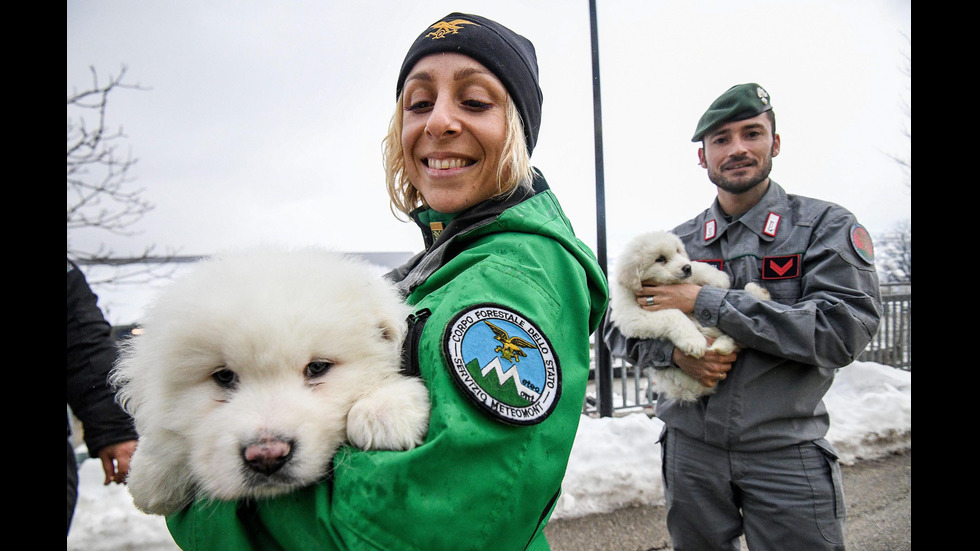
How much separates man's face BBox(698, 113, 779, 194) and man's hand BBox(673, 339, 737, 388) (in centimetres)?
105

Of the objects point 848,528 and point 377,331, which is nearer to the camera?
point 377,331

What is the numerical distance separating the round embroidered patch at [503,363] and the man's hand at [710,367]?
78.8 inches

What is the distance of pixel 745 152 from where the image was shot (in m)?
2.84

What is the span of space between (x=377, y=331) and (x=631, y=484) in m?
4.19

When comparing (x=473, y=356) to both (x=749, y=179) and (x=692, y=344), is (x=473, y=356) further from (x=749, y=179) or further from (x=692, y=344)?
(x=749, y=179)

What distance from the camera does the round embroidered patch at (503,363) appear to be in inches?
38.8

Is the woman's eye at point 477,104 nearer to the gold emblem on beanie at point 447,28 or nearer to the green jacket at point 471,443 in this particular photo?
the gold emblem on beanie at point 447,28

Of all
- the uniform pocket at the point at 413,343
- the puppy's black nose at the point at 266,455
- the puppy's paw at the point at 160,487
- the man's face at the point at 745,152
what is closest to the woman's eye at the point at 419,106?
the uniform pocket at the point at 413,343

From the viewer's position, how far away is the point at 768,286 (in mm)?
2803

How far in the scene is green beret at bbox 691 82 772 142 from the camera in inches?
111
